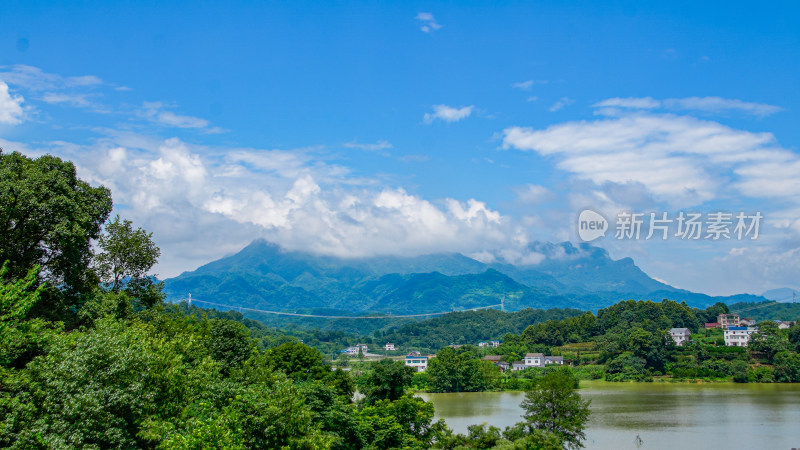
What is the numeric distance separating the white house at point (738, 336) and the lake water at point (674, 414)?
14.4m

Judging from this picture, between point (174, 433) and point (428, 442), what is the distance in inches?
352

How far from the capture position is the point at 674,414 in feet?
84.2

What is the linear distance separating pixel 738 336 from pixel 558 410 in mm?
43431

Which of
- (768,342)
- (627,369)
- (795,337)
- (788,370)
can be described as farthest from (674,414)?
(795,337)

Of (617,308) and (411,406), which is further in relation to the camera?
(617,308)

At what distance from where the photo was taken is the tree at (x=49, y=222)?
1183cm

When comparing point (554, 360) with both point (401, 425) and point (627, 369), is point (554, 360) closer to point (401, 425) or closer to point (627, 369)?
point (627, 369)

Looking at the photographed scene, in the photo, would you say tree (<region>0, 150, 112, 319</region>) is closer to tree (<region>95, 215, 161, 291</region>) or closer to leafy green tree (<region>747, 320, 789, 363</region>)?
tree (<region>95, 215, 161, 291</region>)

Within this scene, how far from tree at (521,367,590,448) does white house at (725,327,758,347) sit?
41.8m

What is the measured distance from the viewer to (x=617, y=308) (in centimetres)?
6275

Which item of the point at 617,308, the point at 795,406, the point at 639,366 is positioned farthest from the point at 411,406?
the point at 617,308

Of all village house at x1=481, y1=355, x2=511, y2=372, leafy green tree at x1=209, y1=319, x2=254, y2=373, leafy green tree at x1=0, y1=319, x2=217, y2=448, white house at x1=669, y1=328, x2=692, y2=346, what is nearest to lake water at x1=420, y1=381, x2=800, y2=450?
leafy green tree at x1=209, y1=319, x2=254, y2=373

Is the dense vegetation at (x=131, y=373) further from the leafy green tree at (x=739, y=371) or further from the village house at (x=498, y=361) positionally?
the village house at (x=498, y=361)

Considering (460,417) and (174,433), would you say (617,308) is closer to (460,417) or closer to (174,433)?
(460,417)
